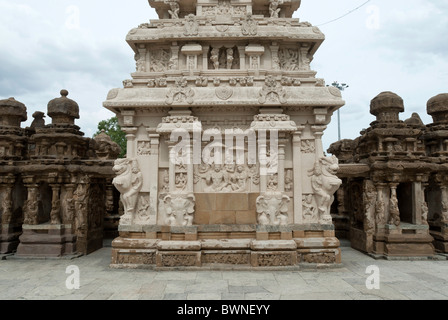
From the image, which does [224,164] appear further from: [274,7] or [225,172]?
[274,7]

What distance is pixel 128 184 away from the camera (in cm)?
848

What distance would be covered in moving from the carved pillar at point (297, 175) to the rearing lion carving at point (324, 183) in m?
0.44

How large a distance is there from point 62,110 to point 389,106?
1185cm

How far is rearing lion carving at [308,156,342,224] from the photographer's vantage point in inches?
330

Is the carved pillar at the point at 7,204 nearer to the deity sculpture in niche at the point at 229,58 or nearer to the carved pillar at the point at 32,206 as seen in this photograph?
the carved pillar at the point at 32,206

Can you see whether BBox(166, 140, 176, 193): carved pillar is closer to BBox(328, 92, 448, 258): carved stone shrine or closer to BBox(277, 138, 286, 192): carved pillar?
BBox(277, 138, 286, 192): carved pillar

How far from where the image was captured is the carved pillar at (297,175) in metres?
8.52

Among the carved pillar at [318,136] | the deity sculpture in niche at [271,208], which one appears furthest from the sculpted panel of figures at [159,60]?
the deity sculpture in niche at [271,208]

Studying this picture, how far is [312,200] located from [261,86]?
378 centimetres

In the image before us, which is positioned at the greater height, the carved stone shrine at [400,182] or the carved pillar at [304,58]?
the carved pillar at [304,58]

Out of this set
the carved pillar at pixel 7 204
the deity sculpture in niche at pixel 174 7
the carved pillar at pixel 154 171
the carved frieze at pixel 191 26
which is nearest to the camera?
the carved pillar at pixel 154 171

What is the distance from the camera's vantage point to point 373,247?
995 cm

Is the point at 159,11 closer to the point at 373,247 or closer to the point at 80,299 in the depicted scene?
the point at 80,299

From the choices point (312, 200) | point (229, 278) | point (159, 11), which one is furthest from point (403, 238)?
point (159, 11)
